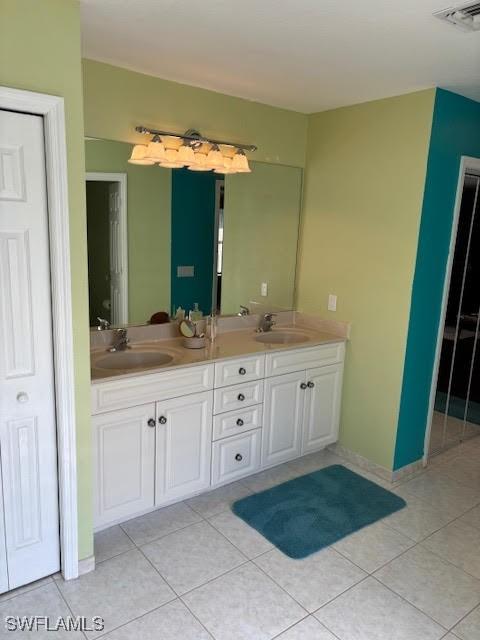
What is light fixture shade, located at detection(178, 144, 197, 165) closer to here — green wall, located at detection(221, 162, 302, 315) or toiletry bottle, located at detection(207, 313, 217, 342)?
green wall, located at detection(221, 162, 302, 315)

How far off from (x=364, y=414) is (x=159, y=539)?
1553 mm

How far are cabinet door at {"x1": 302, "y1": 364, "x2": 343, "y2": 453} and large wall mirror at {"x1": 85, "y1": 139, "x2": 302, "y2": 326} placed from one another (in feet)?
2.14

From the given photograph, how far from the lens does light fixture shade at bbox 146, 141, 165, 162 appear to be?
267cm

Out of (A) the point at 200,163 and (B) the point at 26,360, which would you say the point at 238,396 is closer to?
(B) the point at 26,360

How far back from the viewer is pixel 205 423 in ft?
8.80

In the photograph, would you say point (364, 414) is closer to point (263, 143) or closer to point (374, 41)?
point (263, 143)

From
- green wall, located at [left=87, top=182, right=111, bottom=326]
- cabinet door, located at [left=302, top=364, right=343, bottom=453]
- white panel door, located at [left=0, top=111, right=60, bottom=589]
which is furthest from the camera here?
cabinet door, located at [left=302, top=364, right=343, bottom=453]

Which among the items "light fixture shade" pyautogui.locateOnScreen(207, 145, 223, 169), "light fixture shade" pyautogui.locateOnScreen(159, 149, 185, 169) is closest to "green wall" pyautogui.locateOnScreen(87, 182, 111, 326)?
"light fixture shade" pyautogui.locateOnScreen(159, 149, 185, 169)

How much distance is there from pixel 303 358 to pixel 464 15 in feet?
6.40

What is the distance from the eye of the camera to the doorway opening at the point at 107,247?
8.66 ft

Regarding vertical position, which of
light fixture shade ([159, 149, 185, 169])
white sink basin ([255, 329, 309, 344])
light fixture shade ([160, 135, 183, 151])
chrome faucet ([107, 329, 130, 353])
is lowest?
white sink basin ([255, 329, 309, 344])

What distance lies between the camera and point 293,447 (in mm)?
3199

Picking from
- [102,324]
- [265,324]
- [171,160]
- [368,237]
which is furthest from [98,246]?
[368,237]

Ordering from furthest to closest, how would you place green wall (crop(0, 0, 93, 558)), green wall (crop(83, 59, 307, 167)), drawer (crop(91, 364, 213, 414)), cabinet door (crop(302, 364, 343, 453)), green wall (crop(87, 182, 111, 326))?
cabinet door (crop(302, 364, 343, 453)) → green wall (crop(87, 182, 111, 326)) → green wall (crop(83, 59, 307, 167)) → drawer (crop(91, 364, 213, 414)) → green wall (crop(0, 0, 93, 558))
